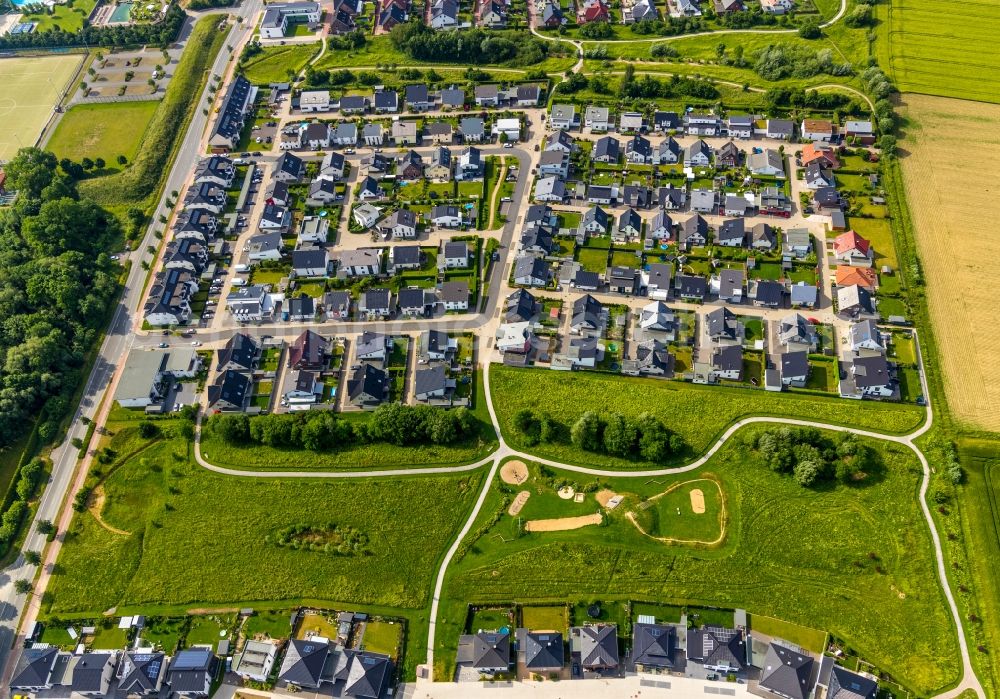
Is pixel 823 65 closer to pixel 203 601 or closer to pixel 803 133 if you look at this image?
pixel 803 133

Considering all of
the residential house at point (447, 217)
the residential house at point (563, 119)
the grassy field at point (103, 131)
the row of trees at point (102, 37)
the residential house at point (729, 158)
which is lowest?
the residential house at point (447, 217)

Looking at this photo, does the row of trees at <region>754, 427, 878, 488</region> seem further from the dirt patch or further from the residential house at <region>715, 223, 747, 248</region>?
the dirt patch

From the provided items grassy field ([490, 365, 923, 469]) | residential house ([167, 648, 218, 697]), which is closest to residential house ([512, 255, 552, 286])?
grassy field ([490, 365, 923, 469])

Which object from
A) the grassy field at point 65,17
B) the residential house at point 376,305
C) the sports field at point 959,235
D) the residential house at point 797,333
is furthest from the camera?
the grassy field at point 65,17

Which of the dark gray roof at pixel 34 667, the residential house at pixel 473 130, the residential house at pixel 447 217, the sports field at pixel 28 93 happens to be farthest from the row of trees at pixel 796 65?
the sports field at pixel 28 93

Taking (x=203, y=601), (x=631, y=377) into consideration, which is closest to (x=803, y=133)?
(x=631, y=377)

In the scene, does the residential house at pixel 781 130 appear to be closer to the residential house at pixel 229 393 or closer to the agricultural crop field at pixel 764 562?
the agricultural crop field at pixel 764 562
